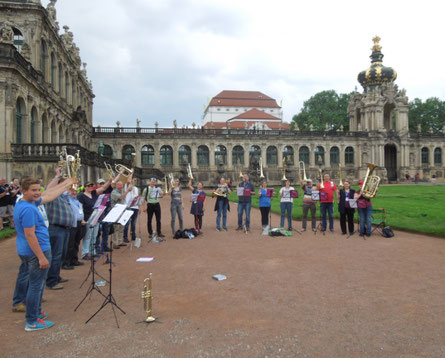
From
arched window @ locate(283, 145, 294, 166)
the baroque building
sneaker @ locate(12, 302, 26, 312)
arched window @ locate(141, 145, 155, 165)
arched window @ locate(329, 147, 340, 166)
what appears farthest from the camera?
arched window @ locate(329, 147, 340, 166)

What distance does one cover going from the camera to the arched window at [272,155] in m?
56.4

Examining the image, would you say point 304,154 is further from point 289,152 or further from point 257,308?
point 257,308

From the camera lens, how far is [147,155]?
53594 millimetres

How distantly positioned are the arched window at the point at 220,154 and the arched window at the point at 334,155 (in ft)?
62.0

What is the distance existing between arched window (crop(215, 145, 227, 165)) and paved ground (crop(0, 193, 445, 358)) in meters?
46.3

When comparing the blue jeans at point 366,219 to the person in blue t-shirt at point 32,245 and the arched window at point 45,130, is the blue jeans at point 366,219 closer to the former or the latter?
the person in blue t-shirt at point 32,245

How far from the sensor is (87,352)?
13.4 ft

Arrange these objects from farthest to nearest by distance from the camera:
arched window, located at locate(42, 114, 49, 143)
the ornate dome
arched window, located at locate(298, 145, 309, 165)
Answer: the ornate dome → arched window, located at locate(298, 145, 309, 165) → arched window, located at locate(42, 114, 49, 143)

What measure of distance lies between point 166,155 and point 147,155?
3029 millimetres

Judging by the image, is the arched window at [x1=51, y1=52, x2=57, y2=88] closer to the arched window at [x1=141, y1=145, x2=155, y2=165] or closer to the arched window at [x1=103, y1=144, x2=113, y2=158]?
the arched window at [x1=103, y1=144, x2=113, y2=158]

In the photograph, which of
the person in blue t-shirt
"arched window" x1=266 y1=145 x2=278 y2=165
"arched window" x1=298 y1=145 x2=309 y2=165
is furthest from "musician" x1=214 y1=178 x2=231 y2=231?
"arched window" x1=298 y1=145 x2=309 y2=165

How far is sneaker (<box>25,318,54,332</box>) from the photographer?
185 inches

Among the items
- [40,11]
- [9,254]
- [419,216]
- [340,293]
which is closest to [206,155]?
[40,11]

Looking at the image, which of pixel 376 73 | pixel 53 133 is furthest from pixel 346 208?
pixel 376 73
